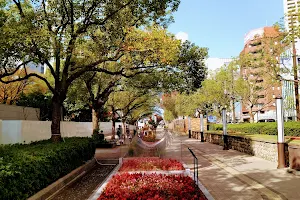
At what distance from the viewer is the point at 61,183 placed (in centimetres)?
994

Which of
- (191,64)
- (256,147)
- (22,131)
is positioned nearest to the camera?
(22,131)

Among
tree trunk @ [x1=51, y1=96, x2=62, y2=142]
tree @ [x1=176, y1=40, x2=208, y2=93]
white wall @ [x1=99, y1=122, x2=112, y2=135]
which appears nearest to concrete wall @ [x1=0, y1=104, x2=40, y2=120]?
tree trunk @ [x1=51, y1=96, x2=62, y2=142]

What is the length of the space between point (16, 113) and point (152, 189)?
671 inches

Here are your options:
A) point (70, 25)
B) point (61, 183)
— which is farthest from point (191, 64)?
point (61, 183)

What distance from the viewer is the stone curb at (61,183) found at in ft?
26.4

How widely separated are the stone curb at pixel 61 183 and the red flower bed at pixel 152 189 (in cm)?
174

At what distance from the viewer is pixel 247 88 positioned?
38000mm

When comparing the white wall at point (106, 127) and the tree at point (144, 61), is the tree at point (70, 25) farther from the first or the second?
the white wall at point (106, 127)

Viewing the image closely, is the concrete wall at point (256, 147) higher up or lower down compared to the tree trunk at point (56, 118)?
lower down

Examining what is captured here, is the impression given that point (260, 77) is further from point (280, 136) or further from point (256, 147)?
point (280, 136)

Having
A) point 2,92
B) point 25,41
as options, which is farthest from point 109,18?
point 2,92

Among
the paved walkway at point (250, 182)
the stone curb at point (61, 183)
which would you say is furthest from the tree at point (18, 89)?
the paved walkway at point (250, 182)

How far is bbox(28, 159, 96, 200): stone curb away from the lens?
804cm

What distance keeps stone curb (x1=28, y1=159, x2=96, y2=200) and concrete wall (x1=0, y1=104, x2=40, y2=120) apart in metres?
8.10
